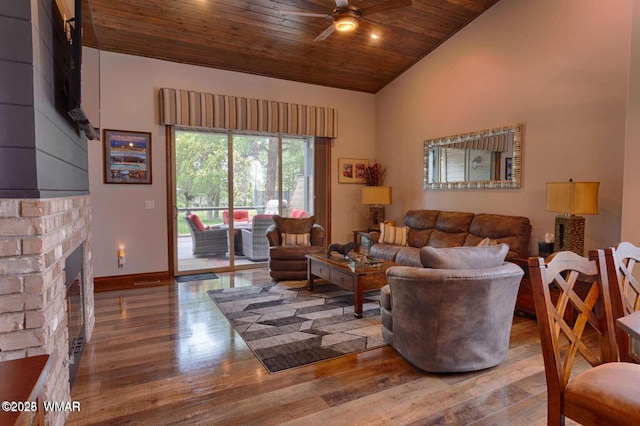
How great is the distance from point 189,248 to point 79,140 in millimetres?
3008

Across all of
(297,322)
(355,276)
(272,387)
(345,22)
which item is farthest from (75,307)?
(345,22)

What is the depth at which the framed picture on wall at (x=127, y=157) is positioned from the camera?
4.93 m

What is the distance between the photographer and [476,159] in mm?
4969

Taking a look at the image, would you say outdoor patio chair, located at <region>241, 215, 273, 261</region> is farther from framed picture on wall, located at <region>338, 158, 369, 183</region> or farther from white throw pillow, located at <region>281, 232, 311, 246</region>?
framed picture on wall, located at <region>338, 158, 369, 183</region>

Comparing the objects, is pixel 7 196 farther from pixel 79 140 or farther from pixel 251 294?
pixel 251 294

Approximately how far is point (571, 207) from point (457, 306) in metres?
1.90

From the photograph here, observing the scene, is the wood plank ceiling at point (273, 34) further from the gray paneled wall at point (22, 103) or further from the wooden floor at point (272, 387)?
the wooden floor at point (272, 387)

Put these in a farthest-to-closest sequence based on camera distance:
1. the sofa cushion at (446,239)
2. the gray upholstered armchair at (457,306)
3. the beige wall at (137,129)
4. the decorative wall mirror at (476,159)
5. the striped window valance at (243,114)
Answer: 1. the striped window valance at (243,114)
2. the beige wall at (137,129)
3. the sofa cushion at (446,239)
4. the decorative wall mirror at (476,159)
5. the gray upholstered armchair at (457,306)

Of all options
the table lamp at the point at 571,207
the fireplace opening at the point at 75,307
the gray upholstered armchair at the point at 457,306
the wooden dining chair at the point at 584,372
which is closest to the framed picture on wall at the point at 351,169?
the table lamp at the point at 571,207

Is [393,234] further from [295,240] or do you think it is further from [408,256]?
[295,240]

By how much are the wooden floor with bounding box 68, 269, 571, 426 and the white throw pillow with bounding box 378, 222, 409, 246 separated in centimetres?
245

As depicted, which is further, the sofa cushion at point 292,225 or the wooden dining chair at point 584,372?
the sofa cushion at point 292,225

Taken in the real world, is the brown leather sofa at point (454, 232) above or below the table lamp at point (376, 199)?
below

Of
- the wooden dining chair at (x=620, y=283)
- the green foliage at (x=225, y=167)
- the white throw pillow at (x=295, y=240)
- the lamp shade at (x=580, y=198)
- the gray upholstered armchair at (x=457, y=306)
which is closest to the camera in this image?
the wooden dining chair at (x=620, y=283)
